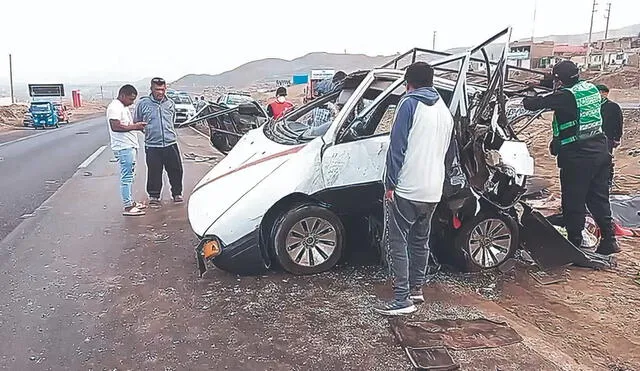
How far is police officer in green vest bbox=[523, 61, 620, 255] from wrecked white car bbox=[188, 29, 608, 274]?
0.38 metres

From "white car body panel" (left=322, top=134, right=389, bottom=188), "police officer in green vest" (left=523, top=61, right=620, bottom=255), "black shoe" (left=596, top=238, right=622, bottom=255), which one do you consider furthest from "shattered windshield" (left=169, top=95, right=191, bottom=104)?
"black shoe" (left=596, top=238, right=622, bottom=255)

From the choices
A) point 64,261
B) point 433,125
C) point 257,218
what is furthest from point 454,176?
point 64,261

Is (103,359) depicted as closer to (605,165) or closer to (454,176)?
(454,176)

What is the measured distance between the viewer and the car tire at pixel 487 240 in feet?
17.4

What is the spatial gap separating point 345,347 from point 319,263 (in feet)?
4.70

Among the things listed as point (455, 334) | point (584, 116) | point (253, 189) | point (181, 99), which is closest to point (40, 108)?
point (181, 99)

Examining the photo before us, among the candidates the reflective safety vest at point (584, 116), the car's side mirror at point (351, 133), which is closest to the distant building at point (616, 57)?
the reflective safety vest at point (584, 116)

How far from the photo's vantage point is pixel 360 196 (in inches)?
209

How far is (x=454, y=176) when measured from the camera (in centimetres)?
509

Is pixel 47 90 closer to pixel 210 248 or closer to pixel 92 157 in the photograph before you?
pixel 92 157

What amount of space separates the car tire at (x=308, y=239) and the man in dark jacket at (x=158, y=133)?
3533 millimetres

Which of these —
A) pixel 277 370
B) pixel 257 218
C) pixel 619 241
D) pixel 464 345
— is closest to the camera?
pixel 277 370

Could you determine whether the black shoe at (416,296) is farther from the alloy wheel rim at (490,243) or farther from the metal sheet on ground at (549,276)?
the metal sheet on ground at (549,276)

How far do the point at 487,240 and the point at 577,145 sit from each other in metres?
1.23
